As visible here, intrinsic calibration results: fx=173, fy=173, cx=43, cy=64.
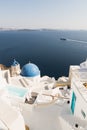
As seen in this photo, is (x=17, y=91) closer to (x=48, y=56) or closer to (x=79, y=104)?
(x=79, y=104)

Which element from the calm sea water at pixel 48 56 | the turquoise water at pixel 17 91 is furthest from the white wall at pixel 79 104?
the calm sea water at pixel 48 56

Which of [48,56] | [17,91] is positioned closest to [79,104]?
[17,91]

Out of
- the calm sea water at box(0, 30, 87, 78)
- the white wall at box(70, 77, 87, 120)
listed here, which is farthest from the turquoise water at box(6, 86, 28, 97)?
the calm sea water at box(0, 30, 87, 78)

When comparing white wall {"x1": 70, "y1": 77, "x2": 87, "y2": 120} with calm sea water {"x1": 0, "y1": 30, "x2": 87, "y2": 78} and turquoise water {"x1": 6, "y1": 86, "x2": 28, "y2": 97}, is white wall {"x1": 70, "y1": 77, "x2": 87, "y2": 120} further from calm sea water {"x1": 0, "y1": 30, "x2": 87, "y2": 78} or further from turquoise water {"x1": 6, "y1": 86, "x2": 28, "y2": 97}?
calm sea water {"x1": 0, "y1": 30, "x2": 87, "y2": 78}

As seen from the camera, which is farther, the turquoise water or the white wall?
the turquoise water

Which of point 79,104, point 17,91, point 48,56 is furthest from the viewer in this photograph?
point 48,56

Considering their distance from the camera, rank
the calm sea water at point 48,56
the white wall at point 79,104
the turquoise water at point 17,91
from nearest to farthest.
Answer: the white wall at point 79,104, the turquoise water at point 17,91, the calm sea water at point 48,56

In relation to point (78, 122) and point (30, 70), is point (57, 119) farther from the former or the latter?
point (30, 70)

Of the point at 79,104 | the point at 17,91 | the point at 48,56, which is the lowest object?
the point at 48,56

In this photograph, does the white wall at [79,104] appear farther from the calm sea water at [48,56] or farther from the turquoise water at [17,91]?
the calm sea water at [48,56]

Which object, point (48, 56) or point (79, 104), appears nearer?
A: point (79, 104)

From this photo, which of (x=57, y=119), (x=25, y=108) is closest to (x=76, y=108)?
(x=57, y=119)
